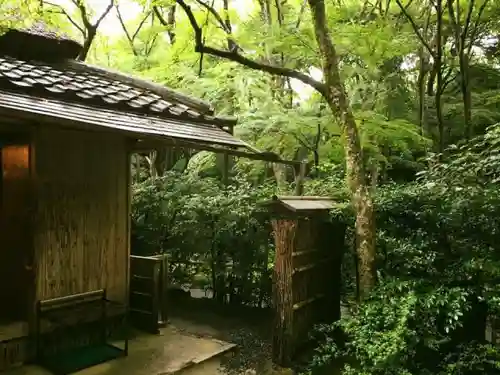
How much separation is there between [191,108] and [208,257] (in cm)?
353

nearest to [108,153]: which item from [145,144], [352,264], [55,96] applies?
[145,144]

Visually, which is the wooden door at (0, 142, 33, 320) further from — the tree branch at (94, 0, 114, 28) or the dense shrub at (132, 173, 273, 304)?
the tree branch at (94, 0, 114, 28)

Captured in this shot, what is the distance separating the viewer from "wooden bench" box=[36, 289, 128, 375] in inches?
264

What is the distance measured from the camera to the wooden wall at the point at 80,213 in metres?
6.78

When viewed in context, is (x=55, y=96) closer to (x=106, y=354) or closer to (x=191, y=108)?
(x=191, y=108)

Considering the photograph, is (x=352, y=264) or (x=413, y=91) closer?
(x=352, y=264)

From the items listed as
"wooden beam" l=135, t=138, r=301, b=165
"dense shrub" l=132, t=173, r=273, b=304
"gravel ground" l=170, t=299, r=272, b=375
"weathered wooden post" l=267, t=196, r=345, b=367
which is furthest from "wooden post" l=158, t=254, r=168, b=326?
"weathered wooden post" l=267, t=196, r=345, b=367

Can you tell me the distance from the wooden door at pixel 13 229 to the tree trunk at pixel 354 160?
492 centimetres

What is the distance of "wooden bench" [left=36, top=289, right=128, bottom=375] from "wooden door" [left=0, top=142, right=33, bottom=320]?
61 cm

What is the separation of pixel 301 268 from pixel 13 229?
4.82m

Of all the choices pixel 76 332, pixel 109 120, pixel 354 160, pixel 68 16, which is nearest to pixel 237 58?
pixel 109 120

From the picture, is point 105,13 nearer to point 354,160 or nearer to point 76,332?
point 76,332

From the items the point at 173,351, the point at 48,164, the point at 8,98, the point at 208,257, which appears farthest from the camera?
the point at 208,257

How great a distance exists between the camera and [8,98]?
5.38 metres
